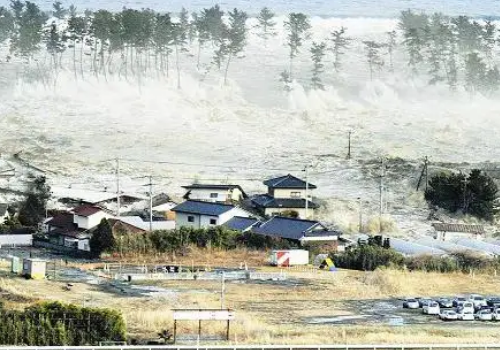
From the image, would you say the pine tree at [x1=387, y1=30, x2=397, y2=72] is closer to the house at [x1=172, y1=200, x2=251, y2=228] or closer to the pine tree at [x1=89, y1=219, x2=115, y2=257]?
the house at [x1=172, y1=200, x2=251, y2=228]

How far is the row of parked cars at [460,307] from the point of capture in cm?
3064

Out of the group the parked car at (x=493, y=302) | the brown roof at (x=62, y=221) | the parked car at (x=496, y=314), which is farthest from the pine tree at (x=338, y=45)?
the parked car at (x=496, y=314)

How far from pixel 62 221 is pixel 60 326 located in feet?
69.0

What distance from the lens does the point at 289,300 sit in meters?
32.7

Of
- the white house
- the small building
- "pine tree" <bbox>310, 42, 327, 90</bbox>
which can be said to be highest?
"pine tree" <bbox>310, 42, 327, 90</bbox>

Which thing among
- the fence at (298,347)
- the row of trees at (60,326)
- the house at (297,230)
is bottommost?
the fence at (298,347)

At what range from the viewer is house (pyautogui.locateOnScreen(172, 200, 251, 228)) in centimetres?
4600

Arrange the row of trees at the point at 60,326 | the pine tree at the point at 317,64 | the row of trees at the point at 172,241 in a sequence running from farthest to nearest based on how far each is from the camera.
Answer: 1. the pine tree at the point at 317,64
2. the row of trees at the point at 172,241
3. the row of trees at the point at 60,326

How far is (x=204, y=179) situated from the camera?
57.0m

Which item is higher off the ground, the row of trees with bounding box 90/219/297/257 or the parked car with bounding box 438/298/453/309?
the row of trees with bounding box 90/219/297/257

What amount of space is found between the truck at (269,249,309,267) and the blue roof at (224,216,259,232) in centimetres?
460

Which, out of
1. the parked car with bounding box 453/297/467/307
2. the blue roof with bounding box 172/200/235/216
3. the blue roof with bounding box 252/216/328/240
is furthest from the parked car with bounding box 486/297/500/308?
the blue roof with bounding box 172/200/235/216

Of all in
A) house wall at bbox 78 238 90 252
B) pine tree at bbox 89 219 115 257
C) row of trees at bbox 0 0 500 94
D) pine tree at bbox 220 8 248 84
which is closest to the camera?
pine tree at bbox 89 219 115 257

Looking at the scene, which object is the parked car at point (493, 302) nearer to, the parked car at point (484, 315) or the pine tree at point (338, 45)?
the parked car at point (484, 315)
